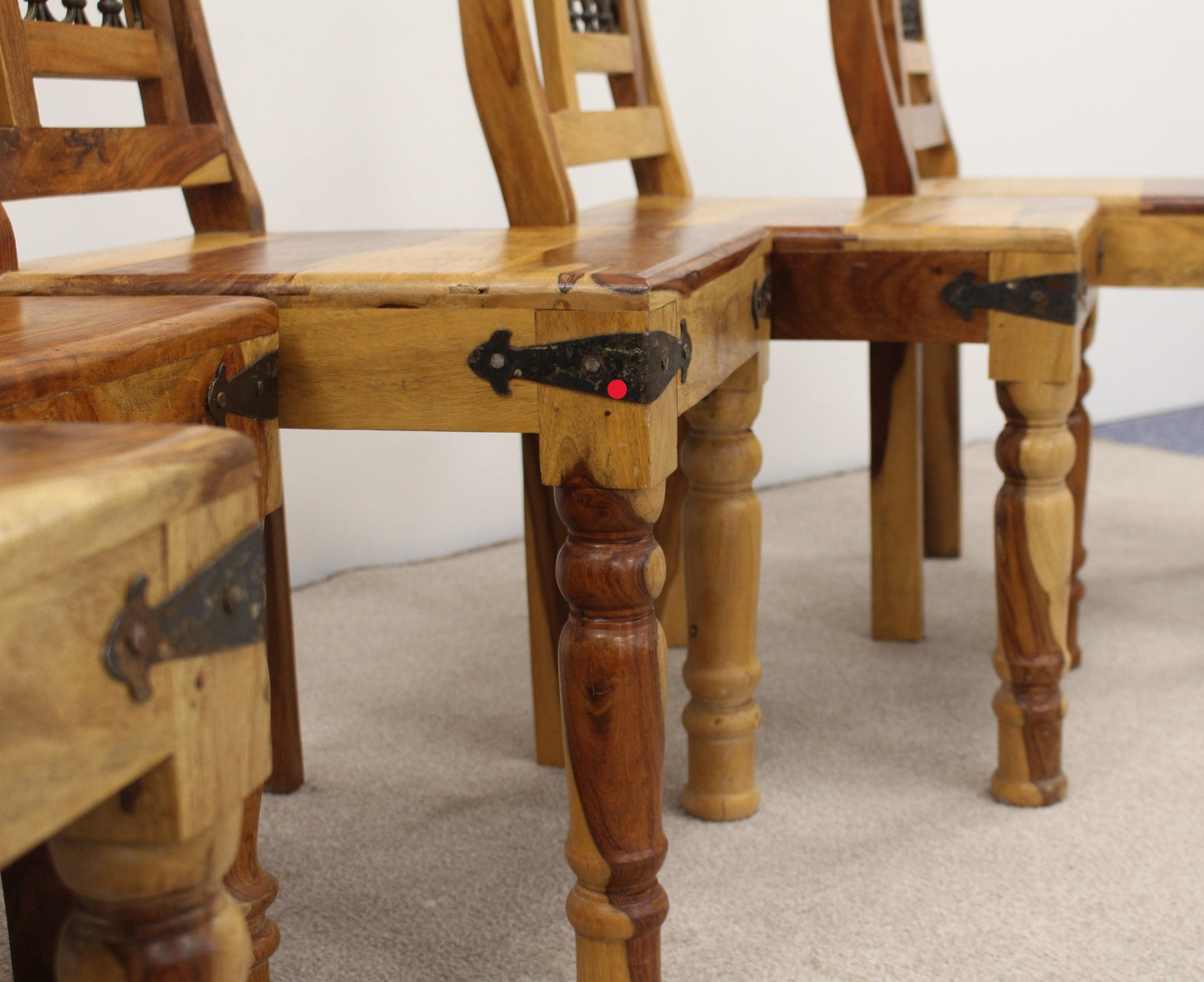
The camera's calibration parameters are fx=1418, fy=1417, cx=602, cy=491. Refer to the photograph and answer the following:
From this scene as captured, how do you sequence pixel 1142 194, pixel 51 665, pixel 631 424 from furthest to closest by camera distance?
pixel 1142 194 < pixel 631 424 < pixel 51 665

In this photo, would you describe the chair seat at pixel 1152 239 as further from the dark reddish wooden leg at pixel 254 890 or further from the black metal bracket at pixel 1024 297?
the dark reddish wooden leg at pixel 254 890

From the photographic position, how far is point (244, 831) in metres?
0.82

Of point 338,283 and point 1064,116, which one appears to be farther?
point 1064,116

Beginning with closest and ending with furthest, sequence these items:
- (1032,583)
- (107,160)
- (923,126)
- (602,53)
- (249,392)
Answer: (249,392) < (107,160) < (1032,583) < (602,53) < (923,126)

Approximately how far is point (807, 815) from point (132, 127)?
31.5 inches

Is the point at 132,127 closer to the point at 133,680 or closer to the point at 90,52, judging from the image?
the point at 90,52

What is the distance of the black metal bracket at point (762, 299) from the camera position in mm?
1087

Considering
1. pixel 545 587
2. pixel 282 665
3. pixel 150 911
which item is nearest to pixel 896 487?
pixel 545 587

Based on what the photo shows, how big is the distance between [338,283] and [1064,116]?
274 cm

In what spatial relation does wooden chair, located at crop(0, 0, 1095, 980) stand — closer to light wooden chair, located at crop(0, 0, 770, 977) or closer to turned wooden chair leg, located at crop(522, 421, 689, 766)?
light wooden chair, located at crop(0, 0, 770, 977)

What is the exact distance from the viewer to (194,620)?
401 millimetres

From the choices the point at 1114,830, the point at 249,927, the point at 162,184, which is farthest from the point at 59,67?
the point at 1114,830

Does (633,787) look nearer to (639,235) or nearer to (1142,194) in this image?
(639,235)

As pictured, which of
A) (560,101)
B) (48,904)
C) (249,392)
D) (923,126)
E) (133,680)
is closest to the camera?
(133,680)
